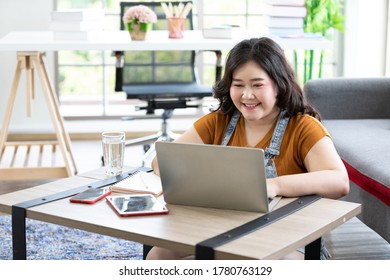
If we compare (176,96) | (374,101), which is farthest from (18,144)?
(374,101)

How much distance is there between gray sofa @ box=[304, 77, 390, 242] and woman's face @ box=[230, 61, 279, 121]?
29.8 inches

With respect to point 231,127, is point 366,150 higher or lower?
lower

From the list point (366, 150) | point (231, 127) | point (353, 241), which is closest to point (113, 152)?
point (231, 127)

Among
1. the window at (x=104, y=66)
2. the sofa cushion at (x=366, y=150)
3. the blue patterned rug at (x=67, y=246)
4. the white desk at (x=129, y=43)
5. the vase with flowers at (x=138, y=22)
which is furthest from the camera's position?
the window at (x=104, y=66)

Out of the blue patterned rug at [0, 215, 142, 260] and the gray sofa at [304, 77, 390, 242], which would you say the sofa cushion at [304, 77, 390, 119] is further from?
the blue patterned rug at [0, 215, 142, 260]

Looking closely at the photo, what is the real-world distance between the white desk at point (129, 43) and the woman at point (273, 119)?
1896mm

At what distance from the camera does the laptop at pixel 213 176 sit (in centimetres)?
187

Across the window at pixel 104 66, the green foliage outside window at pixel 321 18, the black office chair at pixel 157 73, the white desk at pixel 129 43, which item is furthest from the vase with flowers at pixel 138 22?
the green foliage outside window at pixel 321 18

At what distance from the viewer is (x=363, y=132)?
3.58m

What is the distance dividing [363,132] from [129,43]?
1.39 meters

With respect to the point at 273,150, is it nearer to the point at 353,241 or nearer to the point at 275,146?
the point at 275,146

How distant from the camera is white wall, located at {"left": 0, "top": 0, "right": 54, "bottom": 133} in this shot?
5.24 m

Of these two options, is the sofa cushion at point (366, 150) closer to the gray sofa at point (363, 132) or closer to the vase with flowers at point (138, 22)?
the gray sofa at point (363, 132)
